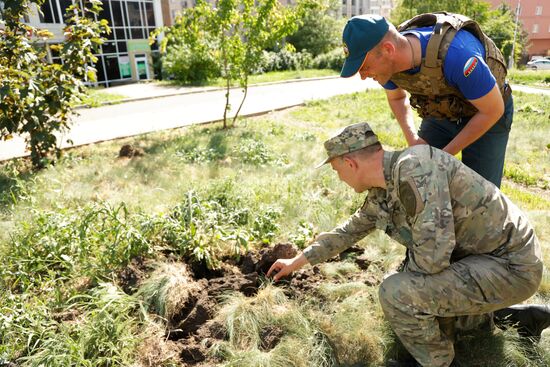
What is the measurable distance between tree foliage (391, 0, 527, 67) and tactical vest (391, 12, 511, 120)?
23.5 m

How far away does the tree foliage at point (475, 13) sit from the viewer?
78.6 ft

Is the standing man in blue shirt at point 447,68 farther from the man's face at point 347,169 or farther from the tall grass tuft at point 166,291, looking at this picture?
the tall grass tuft at point 166,291

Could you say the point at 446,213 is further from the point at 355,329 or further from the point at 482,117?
the point at 355,329

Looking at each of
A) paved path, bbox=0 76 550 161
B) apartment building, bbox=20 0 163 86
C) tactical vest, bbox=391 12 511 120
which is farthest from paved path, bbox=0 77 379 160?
apartment building, bbox=20 0 163 86

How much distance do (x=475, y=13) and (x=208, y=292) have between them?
2924 cm

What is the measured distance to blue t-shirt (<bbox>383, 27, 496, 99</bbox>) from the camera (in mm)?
2135

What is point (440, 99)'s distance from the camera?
2510 millimetres

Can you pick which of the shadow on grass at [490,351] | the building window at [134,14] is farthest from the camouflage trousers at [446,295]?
the building window at [134,14]

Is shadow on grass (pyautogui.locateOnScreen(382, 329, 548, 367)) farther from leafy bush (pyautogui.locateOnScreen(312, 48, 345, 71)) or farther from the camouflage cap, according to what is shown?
leafy bush (pyautogui.locateOnScreen(312, 48, 345, 71))

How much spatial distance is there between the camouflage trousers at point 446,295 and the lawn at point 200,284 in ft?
0.98

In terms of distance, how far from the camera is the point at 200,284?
2.77 m

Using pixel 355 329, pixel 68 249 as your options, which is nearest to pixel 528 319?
pixel 355 329

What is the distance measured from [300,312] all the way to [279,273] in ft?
0.86

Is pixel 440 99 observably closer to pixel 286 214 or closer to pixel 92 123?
pixel 286 214
